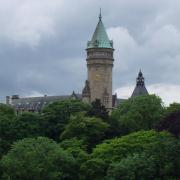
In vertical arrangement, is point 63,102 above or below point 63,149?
above

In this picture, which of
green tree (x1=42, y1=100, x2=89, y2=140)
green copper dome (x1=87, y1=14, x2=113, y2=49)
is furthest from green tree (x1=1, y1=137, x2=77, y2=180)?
green copper dome (x1=87, y1=14, x2=113, y2=49)

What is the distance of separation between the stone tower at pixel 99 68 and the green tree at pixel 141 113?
51762mm

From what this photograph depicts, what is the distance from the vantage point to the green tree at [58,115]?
10462cm

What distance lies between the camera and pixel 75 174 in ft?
278

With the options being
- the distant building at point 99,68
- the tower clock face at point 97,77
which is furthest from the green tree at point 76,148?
the distant building at point 99,68

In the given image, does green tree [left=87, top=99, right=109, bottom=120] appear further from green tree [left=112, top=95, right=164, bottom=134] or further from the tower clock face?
the tower clock face

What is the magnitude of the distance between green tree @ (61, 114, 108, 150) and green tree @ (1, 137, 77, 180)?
455 inches

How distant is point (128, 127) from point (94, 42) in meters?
72.6

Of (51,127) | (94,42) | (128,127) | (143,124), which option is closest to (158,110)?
(143,124)

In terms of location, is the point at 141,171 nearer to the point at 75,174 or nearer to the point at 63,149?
the point at 75,174

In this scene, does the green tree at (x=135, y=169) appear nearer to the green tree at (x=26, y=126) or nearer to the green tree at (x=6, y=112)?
the green tree at (x=26, y=126)

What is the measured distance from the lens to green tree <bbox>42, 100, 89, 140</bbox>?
104625 millimetres

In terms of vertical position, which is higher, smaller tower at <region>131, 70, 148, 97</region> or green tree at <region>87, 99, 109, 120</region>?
smaller tower at <region>131, 70, 148, 97</region>

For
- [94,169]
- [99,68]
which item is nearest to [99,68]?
[99,68]
